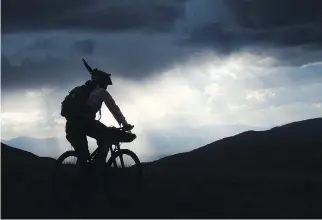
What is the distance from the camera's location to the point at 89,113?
1433 cm

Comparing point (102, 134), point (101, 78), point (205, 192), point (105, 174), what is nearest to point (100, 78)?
point (101, 78)

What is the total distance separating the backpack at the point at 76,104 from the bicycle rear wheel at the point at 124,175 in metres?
1.38

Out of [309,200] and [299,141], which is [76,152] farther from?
[299,141]

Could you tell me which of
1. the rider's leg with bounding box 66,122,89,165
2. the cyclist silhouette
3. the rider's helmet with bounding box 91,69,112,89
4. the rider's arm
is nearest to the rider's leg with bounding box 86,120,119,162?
the cyclist silhouette

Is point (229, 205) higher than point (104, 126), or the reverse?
point (104, 126)

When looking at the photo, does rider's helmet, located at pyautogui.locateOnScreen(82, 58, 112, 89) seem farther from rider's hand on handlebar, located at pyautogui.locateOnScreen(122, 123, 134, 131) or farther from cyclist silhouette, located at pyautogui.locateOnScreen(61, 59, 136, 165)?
rider's hand on handlebar, located at pyautogui.locateOnScreen(122, 123, 134, 131)

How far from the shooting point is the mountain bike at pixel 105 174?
1454 cm

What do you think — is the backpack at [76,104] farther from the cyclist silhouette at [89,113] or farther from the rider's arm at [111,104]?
the rider's arm at [111,104]

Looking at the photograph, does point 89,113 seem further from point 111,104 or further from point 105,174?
point 105,174

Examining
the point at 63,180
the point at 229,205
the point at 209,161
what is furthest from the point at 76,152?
the point at 209,161

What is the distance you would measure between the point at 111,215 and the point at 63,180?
164 centimetres

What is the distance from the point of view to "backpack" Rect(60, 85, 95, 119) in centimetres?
1427

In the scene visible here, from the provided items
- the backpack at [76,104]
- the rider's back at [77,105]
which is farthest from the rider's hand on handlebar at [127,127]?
the backpack at [76,104]

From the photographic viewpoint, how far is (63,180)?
48.0 feet
